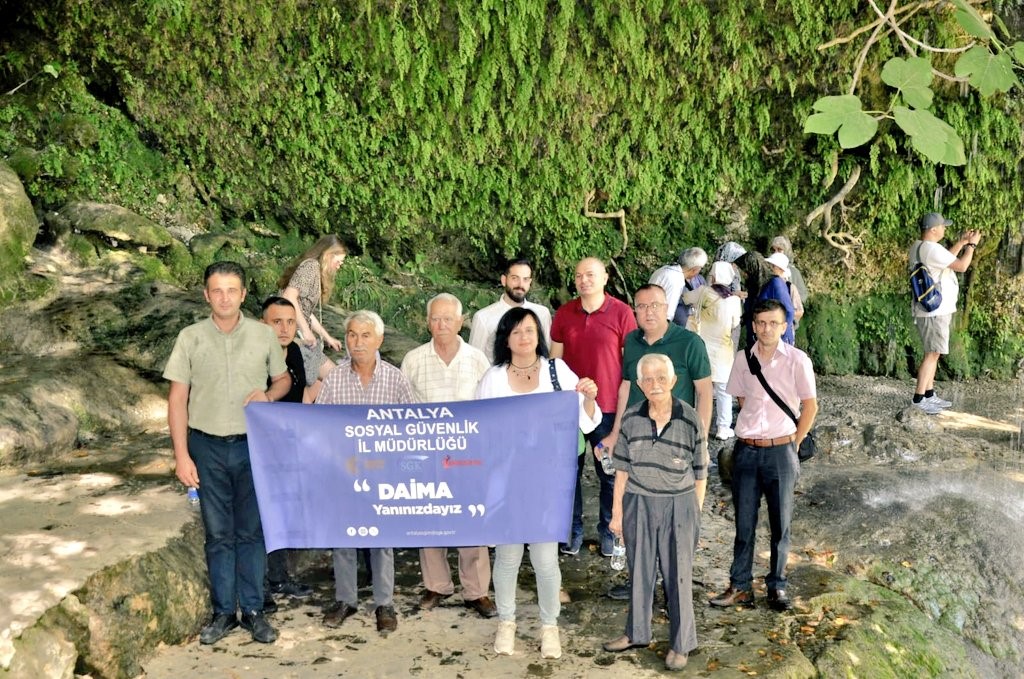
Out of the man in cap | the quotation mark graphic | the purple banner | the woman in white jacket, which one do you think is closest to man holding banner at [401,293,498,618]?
the woman in white jacket

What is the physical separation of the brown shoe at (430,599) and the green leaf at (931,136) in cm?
396

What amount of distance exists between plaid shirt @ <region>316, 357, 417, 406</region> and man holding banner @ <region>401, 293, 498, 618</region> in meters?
0.13

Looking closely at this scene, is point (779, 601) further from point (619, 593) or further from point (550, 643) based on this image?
point (550, 643)

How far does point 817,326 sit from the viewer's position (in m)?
11.6

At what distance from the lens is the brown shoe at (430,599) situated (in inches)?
214

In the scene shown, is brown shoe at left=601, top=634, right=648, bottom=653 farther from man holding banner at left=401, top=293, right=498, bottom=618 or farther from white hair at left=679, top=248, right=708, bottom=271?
white hair at left=679, top=248, right=708, bottom=271

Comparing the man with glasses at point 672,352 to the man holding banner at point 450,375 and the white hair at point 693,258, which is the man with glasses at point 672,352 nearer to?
the man holding banner at point 450,375

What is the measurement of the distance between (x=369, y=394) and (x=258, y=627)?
4.69 feet

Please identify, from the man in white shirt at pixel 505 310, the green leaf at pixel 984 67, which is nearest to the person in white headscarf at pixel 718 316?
the man in white shirt at pixel 505 310

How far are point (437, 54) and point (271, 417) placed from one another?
6554 mm

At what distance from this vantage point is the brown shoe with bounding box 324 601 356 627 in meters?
5.18

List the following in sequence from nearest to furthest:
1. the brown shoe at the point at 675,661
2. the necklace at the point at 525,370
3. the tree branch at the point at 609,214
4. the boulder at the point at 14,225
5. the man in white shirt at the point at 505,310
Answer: the brown shoe at the point at 675,661, the necklace at the point at 525,370, the man in white shirt at the point at 505,310, the boulder at the point at 14,225, the tree branch at the point at 609,214

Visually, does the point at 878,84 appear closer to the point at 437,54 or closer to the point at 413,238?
the point at 437,54

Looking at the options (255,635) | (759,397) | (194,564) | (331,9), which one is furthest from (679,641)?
(331,9)
